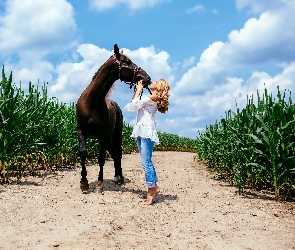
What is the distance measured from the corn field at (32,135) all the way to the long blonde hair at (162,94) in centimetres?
282

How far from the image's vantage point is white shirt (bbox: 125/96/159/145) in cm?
564

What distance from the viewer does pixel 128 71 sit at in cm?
630

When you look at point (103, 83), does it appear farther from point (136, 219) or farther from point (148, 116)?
point (136, 219)

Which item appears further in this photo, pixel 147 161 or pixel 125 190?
pixel 125 190

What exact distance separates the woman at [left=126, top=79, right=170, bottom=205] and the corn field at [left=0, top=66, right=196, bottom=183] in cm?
247

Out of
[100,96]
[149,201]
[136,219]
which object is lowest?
[136,219]

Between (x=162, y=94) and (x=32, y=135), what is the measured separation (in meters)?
4.16

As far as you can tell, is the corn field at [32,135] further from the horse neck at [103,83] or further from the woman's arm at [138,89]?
the woman's arm at [138,89]

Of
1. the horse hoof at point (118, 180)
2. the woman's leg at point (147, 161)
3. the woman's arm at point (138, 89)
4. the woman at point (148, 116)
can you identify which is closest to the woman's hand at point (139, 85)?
the woman's arm at point (138, 89)

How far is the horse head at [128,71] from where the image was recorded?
6.27 meters

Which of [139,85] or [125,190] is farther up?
[139,85]

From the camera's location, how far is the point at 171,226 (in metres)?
4.77

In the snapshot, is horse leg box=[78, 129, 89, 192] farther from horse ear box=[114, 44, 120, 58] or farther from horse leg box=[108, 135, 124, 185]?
horse ear box=[114, 44, 120, 58]

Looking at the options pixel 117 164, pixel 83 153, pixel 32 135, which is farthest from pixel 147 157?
pixel 32 135
